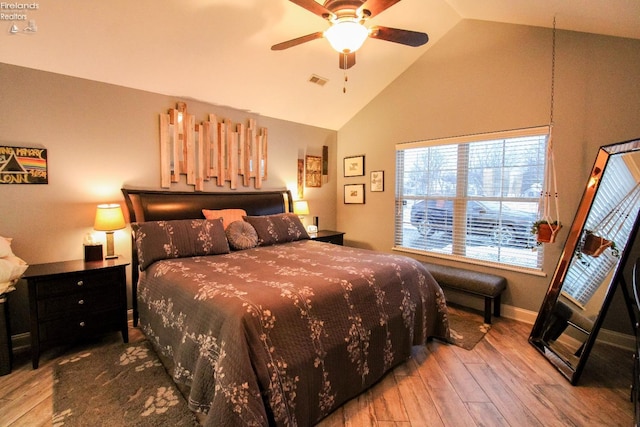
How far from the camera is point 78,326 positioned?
2.40 meters

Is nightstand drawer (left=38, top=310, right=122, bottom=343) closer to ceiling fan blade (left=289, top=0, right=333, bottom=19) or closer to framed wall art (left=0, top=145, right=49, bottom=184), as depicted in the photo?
framed wall art (left=0, top=145, right=49, bottom=184)

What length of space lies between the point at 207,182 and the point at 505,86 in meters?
3.56

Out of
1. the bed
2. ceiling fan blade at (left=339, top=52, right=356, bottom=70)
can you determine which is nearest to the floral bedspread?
the bed

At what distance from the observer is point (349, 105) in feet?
14.7

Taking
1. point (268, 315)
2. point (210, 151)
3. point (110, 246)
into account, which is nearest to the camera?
point (268, 315)

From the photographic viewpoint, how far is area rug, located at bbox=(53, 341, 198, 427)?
173 cm

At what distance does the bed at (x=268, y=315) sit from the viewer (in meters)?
1.44

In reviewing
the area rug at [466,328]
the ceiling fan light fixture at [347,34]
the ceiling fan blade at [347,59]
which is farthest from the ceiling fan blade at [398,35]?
the area rug at [466,328]

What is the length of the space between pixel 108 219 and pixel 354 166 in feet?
11.0

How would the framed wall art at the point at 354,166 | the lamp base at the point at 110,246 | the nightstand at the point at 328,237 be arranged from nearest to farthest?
the lamp base at the point at 110,246 < the nightstand at the point at 328,237 < the framed wall art at the point at 354,166


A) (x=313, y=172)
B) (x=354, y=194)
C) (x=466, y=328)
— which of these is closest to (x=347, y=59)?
(x=313, y=172)

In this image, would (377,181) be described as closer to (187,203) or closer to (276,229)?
(276,229)

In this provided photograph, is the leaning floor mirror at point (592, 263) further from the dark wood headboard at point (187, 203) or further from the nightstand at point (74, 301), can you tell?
the nightstand at point (74, 301)

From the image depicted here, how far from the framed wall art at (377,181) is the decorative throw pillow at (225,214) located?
204cm
